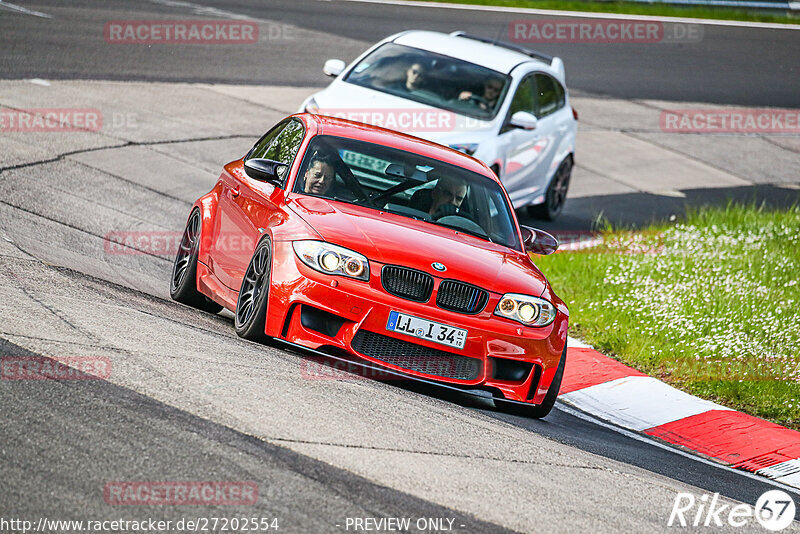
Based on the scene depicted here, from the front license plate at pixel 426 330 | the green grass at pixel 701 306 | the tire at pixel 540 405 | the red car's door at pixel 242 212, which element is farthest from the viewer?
the green grass at pixel 701 306

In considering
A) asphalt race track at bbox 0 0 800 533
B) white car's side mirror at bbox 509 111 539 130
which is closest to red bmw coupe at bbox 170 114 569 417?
asphalt race track at bbox 0 0 800 533

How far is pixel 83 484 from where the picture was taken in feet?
14.2

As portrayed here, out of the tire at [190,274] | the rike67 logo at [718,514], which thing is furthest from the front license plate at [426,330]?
the tire at [190,274]

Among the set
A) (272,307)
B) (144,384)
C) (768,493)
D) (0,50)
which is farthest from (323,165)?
(0,50)

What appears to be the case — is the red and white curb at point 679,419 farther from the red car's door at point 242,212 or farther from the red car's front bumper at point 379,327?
the red car's door at point 242,212

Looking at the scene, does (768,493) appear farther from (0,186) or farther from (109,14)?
(109,14)

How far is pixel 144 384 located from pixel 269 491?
117cm

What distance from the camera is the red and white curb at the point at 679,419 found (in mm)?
7621

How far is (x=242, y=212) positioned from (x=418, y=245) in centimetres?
150

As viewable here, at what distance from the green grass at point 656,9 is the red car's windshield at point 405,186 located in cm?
2217

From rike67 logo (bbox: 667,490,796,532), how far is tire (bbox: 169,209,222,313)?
4.11 m

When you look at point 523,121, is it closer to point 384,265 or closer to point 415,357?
point 384,265

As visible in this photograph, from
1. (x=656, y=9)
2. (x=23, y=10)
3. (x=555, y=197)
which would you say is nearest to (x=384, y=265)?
(x=555, y=197)

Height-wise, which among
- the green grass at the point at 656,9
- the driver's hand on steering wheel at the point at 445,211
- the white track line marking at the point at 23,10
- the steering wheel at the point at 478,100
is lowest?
the driver's hand on steering wheel at the point at 445,211
